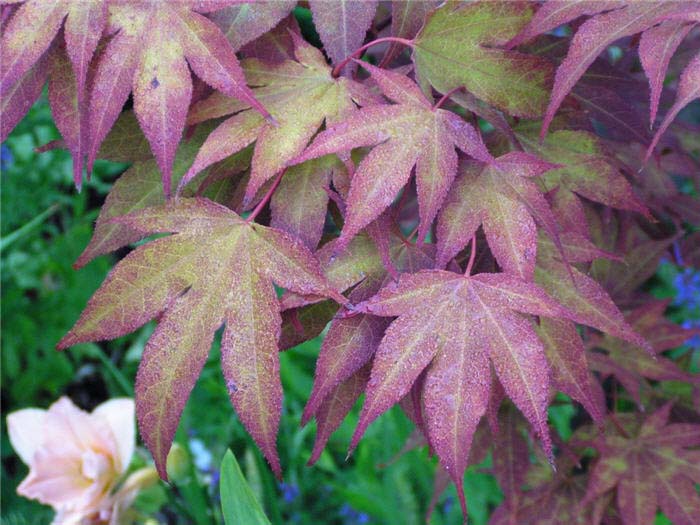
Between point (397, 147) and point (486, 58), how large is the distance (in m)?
0.12

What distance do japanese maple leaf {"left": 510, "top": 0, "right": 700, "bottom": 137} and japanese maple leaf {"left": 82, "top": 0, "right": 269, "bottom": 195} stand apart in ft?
0.69

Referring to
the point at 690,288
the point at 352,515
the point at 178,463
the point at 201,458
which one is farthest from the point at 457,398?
the point at 352,515

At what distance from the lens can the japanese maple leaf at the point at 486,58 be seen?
0.57 meters

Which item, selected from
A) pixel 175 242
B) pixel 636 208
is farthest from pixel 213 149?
pixel 636 208

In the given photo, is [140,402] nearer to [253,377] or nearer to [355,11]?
[253,377]

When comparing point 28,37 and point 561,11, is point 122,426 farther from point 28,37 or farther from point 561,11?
point 561,11

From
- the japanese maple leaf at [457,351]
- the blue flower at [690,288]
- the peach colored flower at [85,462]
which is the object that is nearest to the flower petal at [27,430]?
the peach colored flower at [85,462]

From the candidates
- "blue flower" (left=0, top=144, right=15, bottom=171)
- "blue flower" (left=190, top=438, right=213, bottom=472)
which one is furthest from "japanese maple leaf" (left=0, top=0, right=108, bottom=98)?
"blue flower" (left=0, top=144, right=15, bottom=171)

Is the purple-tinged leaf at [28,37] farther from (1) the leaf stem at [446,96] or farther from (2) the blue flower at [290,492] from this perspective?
(2) the blue flower at [290,492]

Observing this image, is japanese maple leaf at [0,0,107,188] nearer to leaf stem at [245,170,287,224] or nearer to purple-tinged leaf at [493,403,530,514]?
leaf stem at [245,170,287,224]

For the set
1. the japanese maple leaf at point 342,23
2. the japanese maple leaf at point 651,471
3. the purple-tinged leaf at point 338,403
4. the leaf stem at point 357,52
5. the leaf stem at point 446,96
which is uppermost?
the japanese maple leaf at point 342,23

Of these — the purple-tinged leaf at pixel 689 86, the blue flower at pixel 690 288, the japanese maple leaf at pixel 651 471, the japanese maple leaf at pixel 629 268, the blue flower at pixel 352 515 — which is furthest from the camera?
the blue flower at pixel 352 515

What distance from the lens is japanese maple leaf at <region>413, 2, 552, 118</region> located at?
1.86ft

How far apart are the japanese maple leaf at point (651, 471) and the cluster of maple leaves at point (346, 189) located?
24 centimetres
